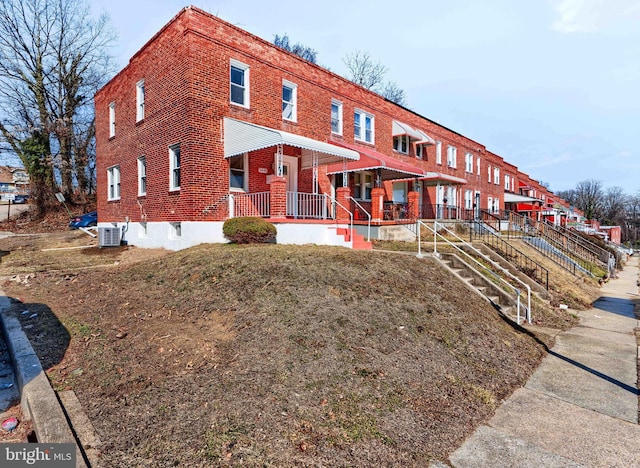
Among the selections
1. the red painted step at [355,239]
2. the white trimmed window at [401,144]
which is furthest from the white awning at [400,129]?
the red painted step at [355,239]

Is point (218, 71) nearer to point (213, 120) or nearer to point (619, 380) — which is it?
point (213, 120)

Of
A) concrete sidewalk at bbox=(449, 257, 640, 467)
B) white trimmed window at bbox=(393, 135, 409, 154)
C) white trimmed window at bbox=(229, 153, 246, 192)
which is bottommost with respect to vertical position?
concrete sidewalk at bbox=(449, 257, 640, 467)

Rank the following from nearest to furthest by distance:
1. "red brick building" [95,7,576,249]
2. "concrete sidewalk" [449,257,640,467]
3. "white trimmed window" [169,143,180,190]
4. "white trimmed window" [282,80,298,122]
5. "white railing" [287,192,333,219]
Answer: "concrete sidewalk" [449,257,640,467] → "red brick building" [95,7,576,249] → "white trimmed window" [169,143,180,190] → "white railing" [287,192,333,219] → "white trimmed window" [282,80,298,122]

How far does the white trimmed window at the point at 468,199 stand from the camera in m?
29.0

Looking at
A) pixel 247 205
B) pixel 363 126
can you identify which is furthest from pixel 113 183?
pixel 363 126

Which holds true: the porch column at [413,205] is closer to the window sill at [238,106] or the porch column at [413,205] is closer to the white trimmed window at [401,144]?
the white trimmed window at [401,144]

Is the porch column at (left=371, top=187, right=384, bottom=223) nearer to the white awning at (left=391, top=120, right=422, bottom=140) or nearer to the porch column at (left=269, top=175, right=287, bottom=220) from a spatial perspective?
the porch column at (left=269, top=175, right=287, bottom=220)

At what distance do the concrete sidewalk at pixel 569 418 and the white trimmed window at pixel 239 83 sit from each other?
11.8 m

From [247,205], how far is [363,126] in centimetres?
932

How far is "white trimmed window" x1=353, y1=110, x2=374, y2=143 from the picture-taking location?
18.3m

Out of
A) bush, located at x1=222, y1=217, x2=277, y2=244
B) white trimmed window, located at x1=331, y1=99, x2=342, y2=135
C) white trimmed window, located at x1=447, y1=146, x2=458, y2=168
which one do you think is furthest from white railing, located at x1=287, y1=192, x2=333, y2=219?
white trimmed window, located at x1=447, y1=146, x2=458, y2=168

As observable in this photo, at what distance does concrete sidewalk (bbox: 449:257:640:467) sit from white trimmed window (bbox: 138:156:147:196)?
14034 mm

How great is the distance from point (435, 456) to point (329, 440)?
0.89 meters

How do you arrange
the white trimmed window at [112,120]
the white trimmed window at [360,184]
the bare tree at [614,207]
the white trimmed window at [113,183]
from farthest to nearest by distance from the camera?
the bare tree at [614,207], the white trimmed window at [360,184], the white trimmed window at [112,120], the white trimmed window at [113,183]
